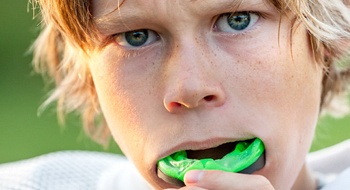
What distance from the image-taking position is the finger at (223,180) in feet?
4.33

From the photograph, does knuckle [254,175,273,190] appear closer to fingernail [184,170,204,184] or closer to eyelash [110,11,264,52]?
fingernail [184,170,204,184]

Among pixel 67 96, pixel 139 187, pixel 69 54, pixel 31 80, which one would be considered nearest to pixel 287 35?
pixel 139 187

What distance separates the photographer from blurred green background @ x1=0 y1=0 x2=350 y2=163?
3717 mm

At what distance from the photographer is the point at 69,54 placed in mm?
1933

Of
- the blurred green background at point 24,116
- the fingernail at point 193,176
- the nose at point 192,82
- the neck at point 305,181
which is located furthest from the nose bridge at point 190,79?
the blurred green background at point 24,116

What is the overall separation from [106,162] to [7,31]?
3.43 m

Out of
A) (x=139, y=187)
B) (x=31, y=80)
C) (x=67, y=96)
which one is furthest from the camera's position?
(x=31, y=80)

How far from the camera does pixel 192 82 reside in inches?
53.1

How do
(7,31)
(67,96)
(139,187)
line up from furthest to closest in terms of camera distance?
(7,31), (67,96), (139,187)

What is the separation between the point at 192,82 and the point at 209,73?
0.12 ft

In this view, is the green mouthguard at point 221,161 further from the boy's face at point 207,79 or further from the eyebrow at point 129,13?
the eyebrow at point 129,13

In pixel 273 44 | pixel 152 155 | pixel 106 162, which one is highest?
pixel 273 44

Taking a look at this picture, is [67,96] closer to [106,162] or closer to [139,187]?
[106,162]

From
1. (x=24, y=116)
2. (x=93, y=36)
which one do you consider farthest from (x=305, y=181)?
(x=24, y=116)
